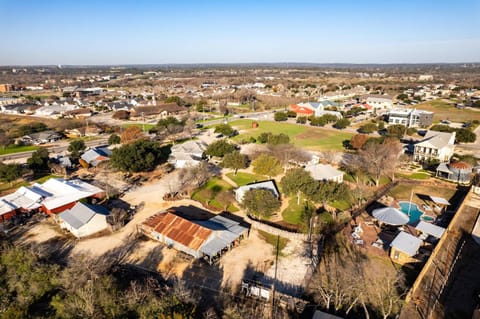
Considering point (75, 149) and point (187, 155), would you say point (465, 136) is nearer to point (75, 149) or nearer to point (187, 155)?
point (187, 155)

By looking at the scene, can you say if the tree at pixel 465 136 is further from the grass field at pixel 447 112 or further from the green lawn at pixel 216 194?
the green lawn at pixel 216 194

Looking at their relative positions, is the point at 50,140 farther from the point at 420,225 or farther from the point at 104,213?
the point at 420,225

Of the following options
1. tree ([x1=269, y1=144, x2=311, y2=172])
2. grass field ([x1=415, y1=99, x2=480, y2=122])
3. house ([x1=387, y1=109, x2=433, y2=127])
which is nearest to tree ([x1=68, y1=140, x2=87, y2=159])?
tree ([x1=269, y1=144, x2=311, y2=172])

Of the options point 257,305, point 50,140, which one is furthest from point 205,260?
point 50,140

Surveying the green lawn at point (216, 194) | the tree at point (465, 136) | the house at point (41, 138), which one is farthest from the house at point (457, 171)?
the house at point (41, 138)

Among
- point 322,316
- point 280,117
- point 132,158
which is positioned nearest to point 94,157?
point 132,158

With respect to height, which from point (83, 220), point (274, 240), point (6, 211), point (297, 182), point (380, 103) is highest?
point (380, 103)
